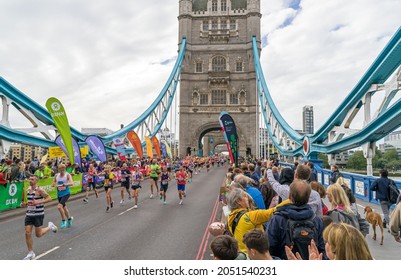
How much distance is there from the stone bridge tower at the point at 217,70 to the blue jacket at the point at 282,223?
48813 millimetres

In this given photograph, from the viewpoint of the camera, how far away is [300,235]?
A: 3.22 meters

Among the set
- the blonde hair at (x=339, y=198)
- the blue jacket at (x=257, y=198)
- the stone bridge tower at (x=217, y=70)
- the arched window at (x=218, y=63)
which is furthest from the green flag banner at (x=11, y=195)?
the arched window at (x=218, y=63)

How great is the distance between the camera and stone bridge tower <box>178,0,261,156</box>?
5388cm

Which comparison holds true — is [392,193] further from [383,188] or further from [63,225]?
[63,225]

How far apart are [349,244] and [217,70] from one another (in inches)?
2187

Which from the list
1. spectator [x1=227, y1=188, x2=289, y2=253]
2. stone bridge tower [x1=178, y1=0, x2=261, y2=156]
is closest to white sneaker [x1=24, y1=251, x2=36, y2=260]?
spectator [x1=227, y1=188, x2=289, y2=253]

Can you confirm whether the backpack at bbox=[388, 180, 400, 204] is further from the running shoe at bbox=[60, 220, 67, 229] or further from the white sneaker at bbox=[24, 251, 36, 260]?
the running shoe at bbox=[60, 220, 67, 229]

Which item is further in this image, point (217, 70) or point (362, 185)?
point (217, 70)

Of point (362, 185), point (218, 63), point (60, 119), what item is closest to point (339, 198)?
point (362, 185)

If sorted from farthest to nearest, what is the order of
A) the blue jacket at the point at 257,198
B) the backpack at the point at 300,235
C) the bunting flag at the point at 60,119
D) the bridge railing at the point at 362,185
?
the bunting flag at the point at 60,119
the bridge railing at the point at 362,185
the blue jacket at the point at 257,198
the backpack at the point at 300,235

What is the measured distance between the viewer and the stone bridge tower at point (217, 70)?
53875mm

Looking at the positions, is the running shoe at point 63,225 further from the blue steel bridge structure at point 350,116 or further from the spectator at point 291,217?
the blue steel bridge structure at point 350,116

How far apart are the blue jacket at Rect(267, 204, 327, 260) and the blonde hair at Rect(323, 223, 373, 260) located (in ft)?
2.32
